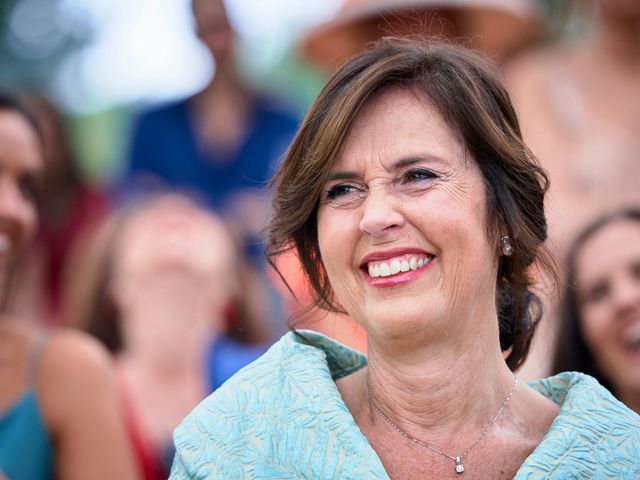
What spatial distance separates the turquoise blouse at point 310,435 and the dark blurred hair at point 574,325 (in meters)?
1.34

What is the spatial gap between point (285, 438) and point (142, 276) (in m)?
2.48

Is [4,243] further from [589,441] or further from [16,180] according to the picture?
[589,441]

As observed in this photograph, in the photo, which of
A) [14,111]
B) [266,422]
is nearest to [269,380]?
[266,422]

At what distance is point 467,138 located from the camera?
271 cm

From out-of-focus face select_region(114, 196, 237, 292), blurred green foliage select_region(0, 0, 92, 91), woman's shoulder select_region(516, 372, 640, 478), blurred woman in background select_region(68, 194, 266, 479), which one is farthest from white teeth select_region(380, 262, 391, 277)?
blurred green foliage select_region(0, 0, 92, 91)

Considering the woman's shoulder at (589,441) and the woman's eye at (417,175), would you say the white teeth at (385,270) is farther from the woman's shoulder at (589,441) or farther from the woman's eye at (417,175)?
the woman's shoulder at (589,441)

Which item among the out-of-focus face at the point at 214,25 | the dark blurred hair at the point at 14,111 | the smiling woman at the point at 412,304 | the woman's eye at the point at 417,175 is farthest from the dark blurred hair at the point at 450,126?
the out-of-focus face at the point at 214,25

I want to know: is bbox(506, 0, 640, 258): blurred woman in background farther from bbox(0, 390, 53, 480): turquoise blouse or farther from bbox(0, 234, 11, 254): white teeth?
bbox(0, 390, 53, 480): turquoise blouse

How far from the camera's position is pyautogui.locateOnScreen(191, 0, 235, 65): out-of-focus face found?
615 centimetres

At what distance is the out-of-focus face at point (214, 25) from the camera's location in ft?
20.2

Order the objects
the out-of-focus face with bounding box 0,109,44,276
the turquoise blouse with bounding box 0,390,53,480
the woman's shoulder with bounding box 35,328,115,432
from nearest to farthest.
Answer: the turquoise blouse with bounding box 0,390,53,480, the woman's shoulder with bounding box 35,328,115,432, the out-of-focus face with bounding box 0,109,44,276

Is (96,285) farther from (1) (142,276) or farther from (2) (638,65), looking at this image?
(2) (638,65)

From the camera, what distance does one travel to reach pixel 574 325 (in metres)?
4.22

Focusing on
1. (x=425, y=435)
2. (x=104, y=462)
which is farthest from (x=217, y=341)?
(x=425, y=435)
